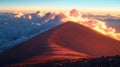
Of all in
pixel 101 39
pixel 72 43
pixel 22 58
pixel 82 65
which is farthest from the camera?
pixel 101 39

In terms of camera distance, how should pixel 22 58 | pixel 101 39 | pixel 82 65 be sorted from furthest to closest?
pixel 101 39
pixel 22 58
pixel 82 65

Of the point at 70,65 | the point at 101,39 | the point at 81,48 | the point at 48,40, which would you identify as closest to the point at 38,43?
the point at 48,40

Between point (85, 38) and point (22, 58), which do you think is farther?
point (85, 38)

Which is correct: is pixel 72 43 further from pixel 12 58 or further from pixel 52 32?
pixel 12 58

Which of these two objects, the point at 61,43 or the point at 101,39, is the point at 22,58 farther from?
the point at 101,39

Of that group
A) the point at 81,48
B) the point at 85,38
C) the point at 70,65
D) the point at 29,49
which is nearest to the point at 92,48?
the point at 81,48

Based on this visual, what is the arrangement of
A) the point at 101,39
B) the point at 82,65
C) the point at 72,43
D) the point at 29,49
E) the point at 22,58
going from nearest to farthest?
the point at 82,65 → the point at 22,58 → the point at 29,49 → the point at 72,43 → the point at 101,39
